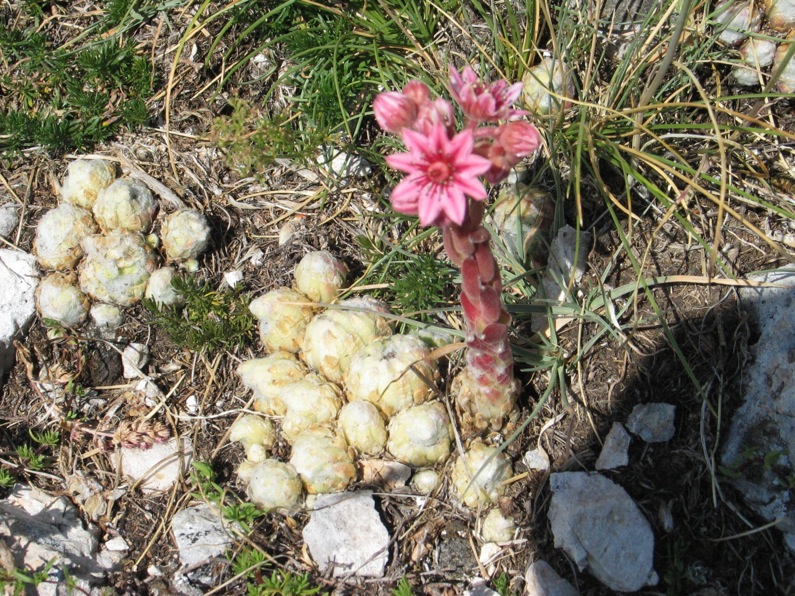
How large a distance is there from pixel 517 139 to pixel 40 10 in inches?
142

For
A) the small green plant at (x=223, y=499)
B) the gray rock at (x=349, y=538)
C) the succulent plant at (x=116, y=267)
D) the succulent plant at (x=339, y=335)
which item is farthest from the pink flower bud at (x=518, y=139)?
the succulent plant at (x=116, y=267)

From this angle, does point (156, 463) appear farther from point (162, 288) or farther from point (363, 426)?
point (363, 426)

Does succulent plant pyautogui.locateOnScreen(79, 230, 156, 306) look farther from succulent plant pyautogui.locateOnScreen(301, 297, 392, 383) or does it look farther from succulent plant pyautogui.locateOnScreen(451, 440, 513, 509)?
succulent plant pyautogui.locateOnScreen(451, 440, 513, 509)

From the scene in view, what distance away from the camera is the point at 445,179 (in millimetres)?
2268

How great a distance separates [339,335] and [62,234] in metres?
1.68

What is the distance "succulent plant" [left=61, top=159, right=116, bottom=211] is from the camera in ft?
12.7

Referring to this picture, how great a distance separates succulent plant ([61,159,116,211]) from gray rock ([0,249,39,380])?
422 mm

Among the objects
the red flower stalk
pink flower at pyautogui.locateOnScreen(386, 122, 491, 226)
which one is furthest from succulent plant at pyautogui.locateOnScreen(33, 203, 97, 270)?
pink flower at pyautogui.locateOnScreen(386, 122, 491, 226)

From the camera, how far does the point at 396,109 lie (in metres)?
2.40

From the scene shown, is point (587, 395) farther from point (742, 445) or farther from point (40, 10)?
point (40, 10)

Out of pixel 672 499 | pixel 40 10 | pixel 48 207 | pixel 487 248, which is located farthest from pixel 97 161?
pixel 672 499

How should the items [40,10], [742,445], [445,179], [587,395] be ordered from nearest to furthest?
[445,179] < [742,445] < [587,395] < [40,10]

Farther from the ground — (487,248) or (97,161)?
(487,248)

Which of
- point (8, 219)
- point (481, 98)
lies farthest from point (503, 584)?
point (8, 219)
